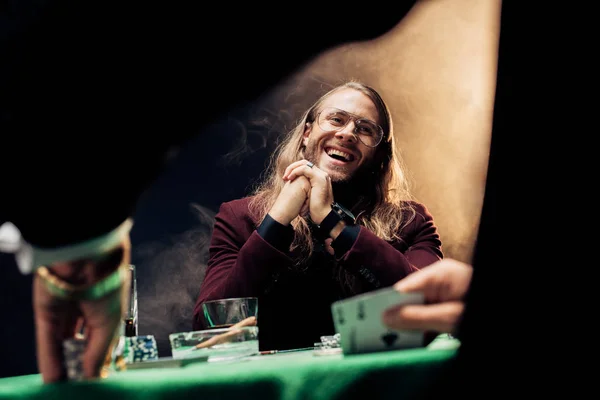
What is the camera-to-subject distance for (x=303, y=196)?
2.46 m

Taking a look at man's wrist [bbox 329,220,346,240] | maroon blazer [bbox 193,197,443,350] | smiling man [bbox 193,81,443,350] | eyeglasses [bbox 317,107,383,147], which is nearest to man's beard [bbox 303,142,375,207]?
smiling man [bbox 193,81,443,350]

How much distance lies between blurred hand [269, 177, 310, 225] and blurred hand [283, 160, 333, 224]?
3 centimetres

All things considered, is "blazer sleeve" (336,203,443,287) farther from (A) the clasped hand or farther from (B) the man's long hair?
(B) the man's long hair

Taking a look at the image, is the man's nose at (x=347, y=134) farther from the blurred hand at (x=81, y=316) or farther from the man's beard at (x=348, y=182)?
the blurred hand at (x=81, y=316)

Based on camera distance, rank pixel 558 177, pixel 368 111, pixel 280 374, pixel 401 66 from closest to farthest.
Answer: pixel 558 177 → pixel 280 374 → pixel 368 111 → pixel 401 66

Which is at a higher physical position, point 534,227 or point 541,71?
point 541,71

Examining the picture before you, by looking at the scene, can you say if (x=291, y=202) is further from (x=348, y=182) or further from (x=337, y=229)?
(x=348, y=182)

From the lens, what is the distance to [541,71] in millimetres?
693

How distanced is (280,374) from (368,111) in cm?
224

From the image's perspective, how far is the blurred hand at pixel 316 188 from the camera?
241 centimetres

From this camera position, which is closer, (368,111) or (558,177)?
(558,177)

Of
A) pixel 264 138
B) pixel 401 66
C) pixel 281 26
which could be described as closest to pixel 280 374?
pixel 281 26

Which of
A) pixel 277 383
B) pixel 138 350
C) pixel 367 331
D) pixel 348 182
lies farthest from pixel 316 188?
pixel 277 383

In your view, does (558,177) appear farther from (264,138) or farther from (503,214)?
(264,138)
